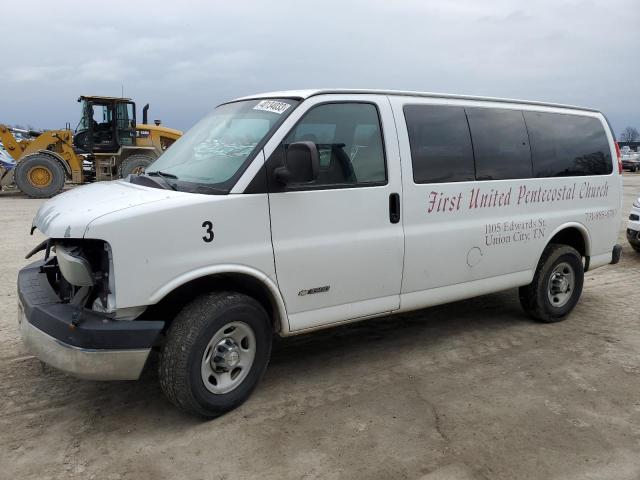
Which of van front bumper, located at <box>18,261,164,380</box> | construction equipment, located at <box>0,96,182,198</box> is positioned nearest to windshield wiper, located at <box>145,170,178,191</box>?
van front bumper, located at <box>18,261,164,380</box>

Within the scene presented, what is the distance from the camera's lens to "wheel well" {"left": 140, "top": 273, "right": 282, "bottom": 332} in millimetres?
3500

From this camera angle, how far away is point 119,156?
55.5ft

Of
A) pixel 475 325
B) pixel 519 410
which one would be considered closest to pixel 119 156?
pixel 475 325

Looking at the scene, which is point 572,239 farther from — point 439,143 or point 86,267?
point 86,267

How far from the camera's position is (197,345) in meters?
3.35

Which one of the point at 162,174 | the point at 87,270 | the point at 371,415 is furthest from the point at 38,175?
the point at 371,415

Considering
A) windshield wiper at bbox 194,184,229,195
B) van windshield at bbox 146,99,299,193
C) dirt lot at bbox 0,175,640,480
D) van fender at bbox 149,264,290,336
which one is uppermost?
van windshield at bbox 146,99,299,193

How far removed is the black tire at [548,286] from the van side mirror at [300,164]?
118 inches

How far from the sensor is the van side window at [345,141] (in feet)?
12.6

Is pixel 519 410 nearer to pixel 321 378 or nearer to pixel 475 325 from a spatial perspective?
pixel 321 378

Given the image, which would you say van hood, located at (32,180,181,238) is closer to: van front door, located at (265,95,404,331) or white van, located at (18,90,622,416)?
white van, located at (18,90,622,416)

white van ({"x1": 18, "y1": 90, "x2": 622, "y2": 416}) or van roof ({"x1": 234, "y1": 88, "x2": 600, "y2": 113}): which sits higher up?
van roof ({"x1": 234, "y1": 88, "x2": 600, "y2": 113})

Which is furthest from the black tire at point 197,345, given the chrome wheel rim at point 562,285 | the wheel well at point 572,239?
the wheel well at point 572,239

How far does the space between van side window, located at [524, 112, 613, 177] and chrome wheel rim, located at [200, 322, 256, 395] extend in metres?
3.19
